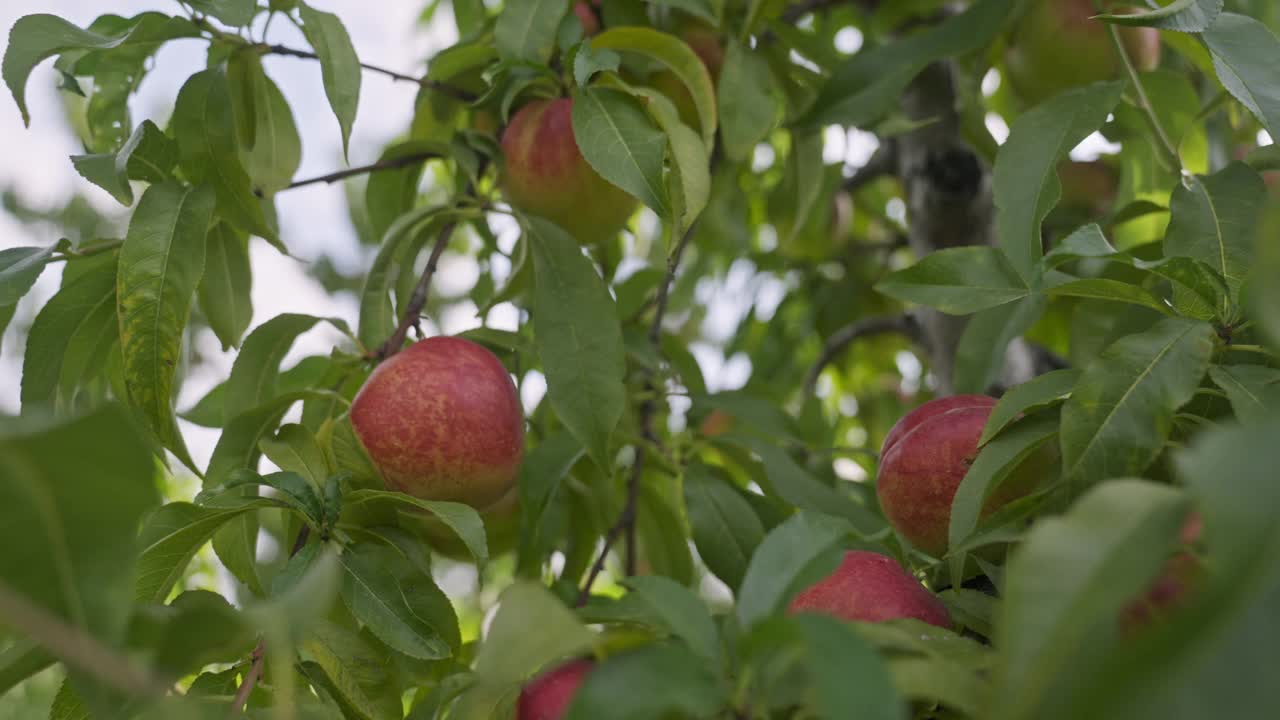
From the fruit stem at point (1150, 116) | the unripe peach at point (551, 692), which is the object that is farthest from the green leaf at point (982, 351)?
the unripe peach at point (551, 692)

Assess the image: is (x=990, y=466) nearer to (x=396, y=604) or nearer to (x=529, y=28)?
(x=396, y=604)

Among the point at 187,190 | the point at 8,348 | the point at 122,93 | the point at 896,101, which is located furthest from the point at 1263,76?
the point at 8,348

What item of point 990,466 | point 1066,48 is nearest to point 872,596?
point 990,466

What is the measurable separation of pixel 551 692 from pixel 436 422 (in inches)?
9.4

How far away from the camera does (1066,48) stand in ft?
3.67

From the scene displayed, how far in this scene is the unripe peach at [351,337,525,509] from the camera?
80 centimetres

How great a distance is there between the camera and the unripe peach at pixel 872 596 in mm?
615

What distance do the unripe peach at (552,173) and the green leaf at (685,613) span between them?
520 mm

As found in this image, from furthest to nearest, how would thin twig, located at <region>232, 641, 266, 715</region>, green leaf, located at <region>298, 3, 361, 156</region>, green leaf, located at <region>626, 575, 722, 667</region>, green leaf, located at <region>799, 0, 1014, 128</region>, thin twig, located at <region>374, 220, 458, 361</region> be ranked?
1. green leaf, located at <region>799, 0, 1014, 128</region>
2. thin twig, located at <region>374, 220, 458, 361</region>
3. green leaf, located at <region>298, 3, 361, 156</region>
4. thin twig, located at <region>232, 641, 266, 715</region>
5. green leaf, located at <region>626, 575, 722, 667</region>

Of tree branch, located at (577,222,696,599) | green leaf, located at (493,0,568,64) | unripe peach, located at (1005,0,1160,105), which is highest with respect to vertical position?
green leaf, located at (493,0,568,64)

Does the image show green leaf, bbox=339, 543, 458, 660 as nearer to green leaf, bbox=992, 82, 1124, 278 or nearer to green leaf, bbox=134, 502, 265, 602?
green leaf, bbox=134, 502, 265, 602

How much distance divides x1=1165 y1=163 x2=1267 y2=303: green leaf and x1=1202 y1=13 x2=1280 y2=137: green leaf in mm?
37

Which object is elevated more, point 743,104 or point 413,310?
point 743,104

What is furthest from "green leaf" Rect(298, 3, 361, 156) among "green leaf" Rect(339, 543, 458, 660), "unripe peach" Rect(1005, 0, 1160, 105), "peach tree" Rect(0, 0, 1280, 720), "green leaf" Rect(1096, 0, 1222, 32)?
"unripe peach" Rect(1005, 0, 1160, 105)
